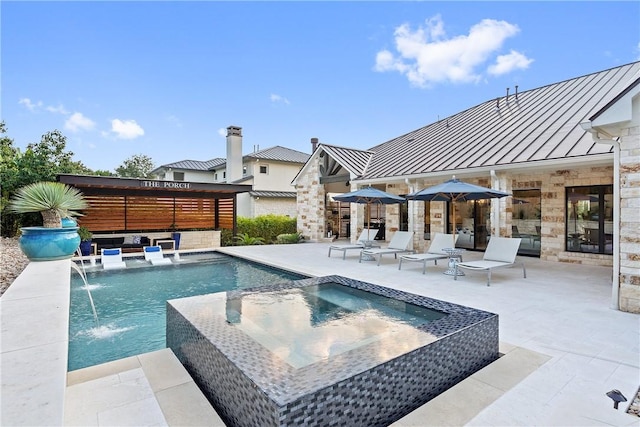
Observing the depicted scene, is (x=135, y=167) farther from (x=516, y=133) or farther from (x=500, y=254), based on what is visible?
(x=500, y=254)

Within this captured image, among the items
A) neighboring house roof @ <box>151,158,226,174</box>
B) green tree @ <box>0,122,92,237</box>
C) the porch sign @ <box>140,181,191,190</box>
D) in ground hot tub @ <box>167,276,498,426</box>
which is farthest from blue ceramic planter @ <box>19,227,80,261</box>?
neighboring house roof @ <box>151,158,226,174</box>

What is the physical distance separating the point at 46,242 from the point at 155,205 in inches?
397

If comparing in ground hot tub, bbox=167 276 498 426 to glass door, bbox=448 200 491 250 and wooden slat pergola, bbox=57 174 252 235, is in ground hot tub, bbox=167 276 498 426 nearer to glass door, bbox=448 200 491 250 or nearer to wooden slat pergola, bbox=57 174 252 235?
glass door, bbox=448 200 491 250

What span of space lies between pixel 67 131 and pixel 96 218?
25.9 ft

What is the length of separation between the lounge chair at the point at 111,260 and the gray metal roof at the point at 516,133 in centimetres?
1016

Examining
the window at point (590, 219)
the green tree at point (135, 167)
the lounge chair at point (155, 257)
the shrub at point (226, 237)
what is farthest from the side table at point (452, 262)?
the green tree at point (135, 167)

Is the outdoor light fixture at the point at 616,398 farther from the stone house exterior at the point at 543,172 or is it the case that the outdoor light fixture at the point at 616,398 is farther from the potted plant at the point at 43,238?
the potted plant at the point at 43,238

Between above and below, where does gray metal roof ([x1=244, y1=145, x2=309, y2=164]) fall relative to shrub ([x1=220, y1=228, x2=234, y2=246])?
above

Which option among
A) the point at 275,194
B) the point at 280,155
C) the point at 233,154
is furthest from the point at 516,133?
the point at 280,155

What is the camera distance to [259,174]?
26000mm

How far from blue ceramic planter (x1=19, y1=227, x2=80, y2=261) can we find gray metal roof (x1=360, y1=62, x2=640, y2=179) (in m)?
11.0

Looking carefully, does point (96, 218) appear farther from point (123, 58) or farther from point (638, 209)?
point (638, 209)

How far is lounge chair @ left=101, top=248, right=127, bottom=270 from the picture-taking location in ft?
35.8

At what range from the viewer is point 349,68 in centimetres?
2011
